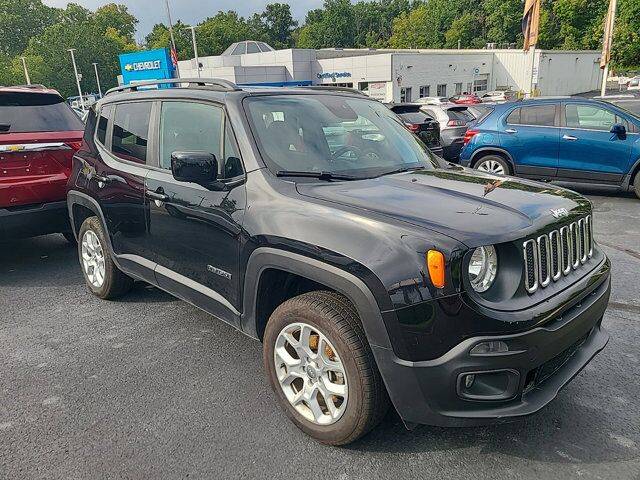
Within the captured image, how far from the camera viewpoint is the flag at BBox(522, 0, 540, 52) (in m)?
21.8

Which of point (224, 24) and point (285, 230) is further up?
point (224, 24)

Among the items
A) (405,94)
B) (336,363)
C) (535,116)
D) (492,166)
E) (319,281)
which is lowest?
(405,94)

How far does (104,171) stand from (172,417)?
2284 mm

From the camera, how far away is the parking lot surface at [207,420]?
2.56m

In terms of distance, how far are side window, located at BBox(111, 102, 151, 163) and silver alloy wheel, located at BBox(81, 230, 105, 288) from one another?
35.8 inches

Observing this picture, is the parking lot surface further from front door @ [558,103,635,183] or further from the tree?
the tree

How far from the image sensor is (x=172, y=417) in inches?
118

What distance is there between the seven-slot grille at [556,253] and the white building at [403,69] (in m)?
35.2

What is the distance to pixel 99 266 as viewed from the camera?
4.74 metres

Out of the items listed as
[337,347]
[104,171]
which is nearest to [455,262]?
[337,347]

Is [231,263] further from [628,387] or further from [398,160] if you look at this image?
[628,387]

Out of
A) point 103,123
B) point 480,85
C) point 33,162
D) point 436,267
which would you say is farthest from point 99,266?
point 480,85

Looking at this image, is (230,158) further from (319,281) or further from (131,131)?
(131,131)

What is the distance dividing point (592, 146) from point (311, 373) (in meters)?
7.35
